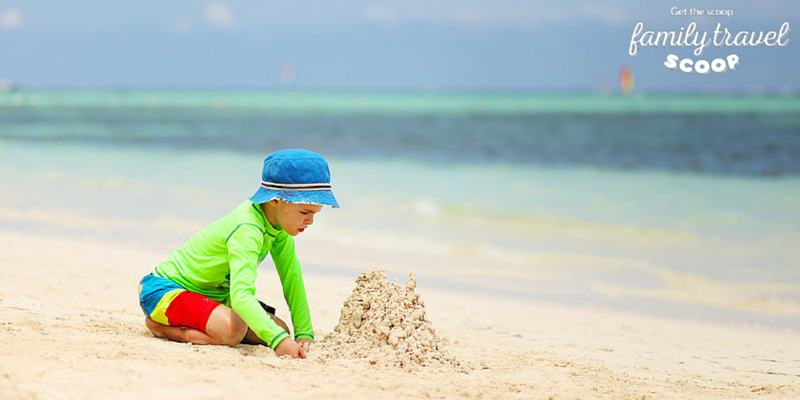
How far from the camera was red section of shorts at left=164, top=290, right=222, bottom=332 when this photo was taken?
298 centimetres

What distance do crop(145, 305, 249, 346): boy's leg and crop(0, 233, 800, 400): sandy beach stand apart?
0.08 m

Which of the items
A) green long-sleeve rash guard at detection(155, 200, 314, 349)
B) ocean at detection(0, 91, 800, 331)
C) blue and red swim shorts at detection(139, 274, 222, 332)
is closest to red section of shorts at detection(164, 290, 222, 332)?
blue and red swim shorts at detection(139, 274, 222, 332)

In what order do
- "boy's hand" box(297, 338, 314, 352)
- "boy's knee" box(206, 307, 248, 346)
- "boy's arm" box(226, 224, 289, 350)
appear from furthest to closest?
"boy's hand" box(297, 338, 314, 352) → "boy's knee" box(206, 307, 248, 346) → "boy's arm" box(226, 224, 289, 350)

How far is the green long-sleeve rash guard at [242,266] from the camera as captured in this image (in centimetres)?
282

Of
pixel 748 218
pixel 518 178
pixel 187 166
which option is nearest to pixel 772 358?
pixel 748 218

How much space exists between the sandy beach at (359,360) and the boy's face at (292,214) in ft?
1.65

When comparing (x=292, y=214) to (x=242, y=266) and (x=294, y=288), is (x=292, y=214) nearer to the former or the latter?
(x=242, y=266)

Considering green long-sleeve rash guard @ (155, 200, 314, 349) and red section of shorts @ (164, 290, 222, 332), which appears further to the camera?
red section of shorts @ (164, 290, 222, 332)

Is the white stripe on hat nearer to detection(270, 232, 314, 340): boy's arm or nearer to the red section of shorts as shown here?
detection(270, 232, 314, 340): boy's arm

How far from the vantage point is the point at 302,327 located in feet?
10.5

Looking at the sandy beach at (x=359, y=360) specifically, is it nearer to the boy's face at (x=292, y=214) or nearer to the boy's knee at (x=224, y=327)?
the boy's knee at (x=224, y=327)

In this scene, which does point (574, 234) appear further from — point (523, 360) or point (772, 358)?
point (523, 360)

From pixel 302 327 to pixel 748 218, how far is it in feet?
20.4

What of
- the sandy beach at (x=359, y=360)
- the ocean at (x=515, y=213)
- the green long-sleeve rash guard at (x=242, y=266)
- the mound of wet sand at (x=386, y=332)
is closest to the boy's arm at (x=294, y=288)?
the green long-sleeve rash guard at (x=242, y=266)
